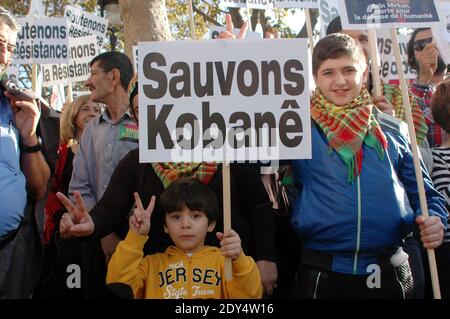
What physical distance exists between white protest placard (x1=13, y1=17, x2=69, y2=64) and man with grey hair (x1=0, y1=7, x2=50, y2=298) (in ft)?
13.2

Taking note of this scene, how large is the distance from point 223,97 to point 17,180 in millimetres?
1088

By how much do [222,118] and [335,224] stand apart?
736 mm

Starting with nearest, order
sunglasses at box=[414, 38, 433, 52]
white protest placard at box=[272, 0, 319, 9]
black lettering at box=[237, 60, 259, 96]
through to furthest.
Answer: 1. black lettering at box=[237, 60, 259, 96]
2. sunglasses at box=[414, 38, 433, 52]
3. white protest placard at box=[272, 0, 319, 9]

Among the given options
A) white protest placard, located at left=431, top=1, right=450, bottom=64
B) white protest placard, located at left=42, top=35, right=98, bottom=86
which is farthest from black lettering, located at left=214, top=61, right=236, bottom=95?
white protest placard, located at left=42, top=35, right=98, bottom=86

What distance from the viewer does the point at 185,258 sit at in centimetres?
350

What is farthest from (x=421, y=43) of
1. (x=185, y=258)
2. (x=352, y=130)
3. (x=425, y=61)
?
(x=185, y=258)

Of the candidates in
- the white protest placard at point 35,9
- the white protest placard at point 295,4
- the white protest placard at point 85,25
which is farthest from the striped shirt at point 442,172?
the white protest placard at point 35,9

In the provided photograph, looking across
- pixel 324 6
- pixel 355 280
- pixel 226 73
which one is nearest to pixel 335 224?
pixel 355 280

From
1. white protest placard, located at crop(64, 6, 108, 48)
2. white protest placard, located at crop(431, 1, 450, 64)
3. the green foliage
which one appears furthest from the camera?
the green foliage

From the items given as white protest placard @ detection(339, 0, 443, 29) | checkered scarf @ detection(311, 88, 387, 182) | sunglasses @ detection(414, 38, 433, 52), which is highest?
sunglasses @ detection(414, 38, 433, 52)

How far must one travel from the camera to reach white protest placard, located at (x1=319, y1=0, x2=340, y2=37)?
6.58 metres

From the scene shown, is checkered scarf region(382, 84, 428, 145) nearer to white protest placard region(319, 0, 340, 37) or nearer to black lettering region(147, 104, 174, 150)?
black lettering region(147, 104, 174, 150)

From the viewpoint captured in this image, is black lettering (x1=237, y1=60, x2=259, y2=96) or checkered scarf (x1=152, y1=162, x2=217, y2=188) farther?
checkered scarf (x1=152, y1=162, x2=217, y2=188)

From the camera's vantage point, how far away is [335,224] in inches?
135
